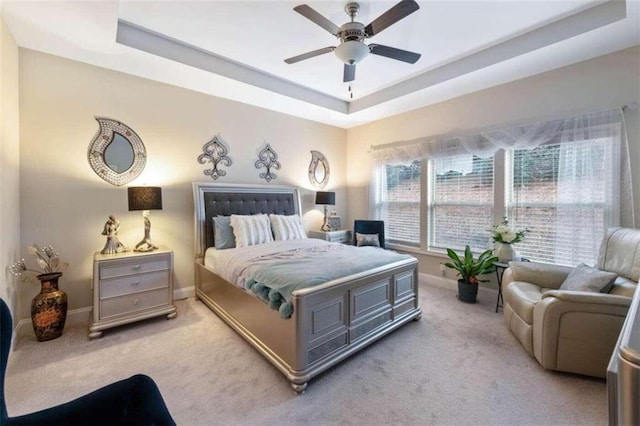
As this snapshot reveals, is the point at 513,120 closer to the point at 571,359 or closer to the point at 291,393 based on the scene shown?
Result: the point at 571,359

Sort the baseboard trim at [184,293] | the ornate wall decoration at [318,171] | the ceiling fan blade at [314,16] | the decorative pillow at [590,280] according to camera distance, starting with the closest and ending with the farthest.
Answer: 1. the ceiling fan blade at [314,16]
2. the decorative pillow at [590,280]
3. the baseboard trim at [184,293]
4. the ornate wall decoration at [318,171]

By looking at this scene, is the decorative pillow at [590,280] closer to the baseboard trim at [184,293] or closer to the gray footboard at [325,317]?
the gray footboard at [325,317]

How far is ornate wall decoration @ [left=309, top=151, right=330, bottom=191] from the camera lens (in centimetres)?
507

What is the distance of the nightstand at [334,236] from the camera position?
15.3 feet

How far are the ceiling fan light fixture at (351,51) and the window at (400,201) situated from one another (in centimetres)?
253

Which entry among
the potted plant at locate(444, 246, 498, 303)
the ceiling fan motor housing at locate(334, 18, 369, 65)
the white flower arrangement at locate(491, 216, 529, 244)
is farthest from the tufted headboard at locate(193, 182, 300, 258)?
the white flower arrangement at locate(491, 216, 529, 244)

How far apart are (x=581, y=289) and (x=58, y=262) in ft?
15.5

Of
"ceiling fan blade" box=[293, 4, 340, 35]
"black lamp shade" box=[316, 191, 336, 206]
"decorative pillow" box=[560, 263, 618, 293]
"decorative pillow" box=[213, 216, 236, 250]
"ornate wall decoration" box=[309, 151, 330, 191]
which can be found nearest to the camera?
"ceiling fan blade" box=[293, 4, 340, 35]

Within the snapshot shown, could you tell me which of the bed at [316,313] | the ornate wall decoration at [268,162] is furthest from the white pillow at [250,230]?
the ornate wall decoration at [268,162]

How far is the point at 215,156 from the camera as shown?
390cm

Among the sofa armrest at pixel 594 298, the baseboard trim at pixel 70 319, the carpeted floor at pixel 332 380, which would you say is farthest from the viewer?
the baseboard trim at pixel 70 319

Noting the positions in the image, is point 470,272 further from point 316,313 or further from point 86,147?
point 86,147

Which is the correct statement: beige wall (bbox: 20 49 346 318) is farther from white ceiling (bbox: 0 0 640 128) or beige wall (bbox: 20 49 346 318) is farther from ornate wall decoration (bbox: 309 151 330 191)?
ornate wall decoration (bbox: 309 151 330 191)

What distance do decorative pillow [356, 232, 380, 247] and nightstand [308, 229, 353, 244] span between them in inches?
14.6
